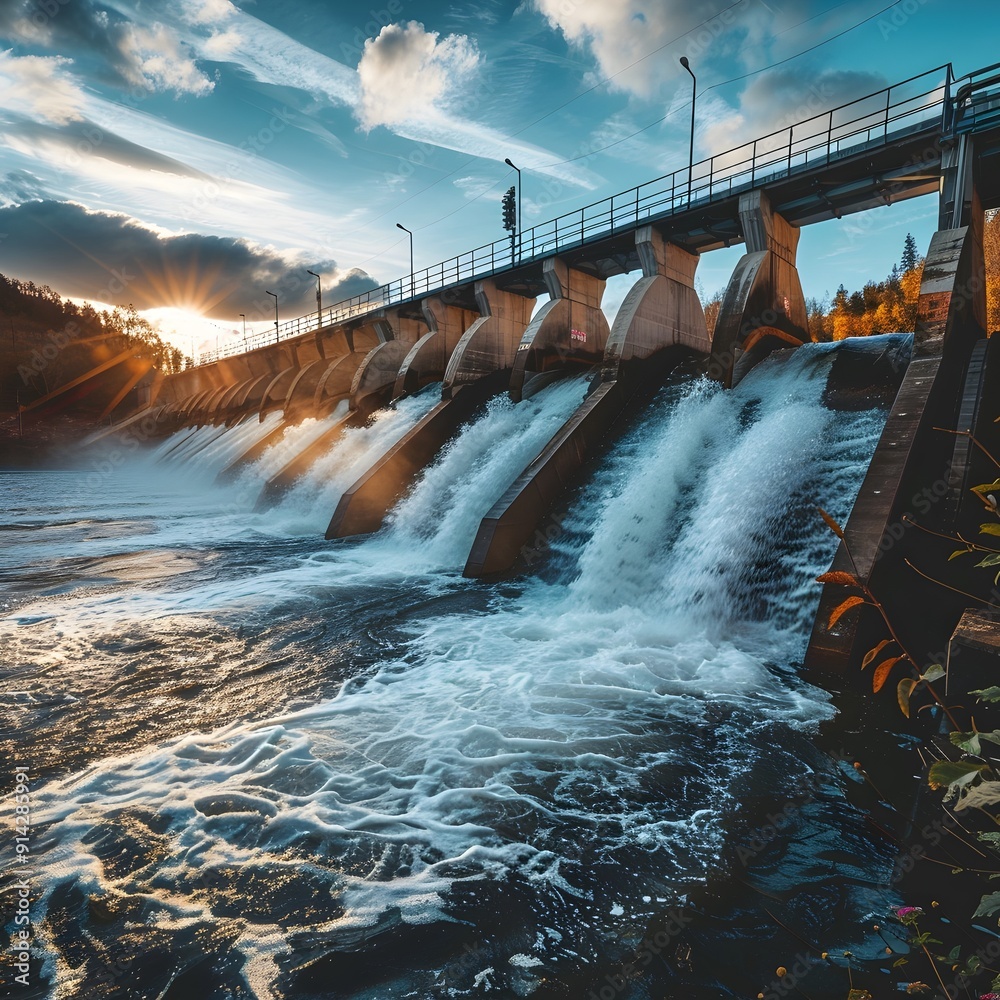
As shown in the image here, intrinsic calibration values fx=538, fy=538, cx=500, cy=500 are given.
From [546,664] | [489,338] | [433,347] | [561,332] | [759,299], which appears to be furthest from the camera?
[433,347]

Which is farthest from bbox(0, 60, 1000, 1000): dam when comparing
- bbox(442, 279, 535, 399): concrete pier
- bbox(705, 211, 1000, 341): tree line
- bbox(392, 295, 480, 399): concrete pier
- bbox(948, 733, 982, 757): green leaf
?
bbox(705, 211, 1000, 341): tree line

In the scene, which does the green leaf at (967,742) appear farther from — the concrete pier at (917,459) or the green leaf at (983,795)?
the concrete pier at (917,459)

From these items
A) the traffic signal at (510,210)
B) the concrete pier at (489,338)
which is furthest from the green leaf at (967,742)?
the traffic signal at (510,210)

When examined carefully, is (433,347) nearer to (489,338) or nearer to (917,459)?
(489,338)

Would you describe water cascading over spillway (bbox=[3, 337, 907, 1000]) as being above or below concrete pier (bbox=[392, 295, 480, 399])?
below

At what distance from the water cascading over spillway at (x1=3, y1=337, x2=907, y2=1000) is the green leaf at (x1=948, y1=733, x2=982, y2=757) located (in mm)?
1711

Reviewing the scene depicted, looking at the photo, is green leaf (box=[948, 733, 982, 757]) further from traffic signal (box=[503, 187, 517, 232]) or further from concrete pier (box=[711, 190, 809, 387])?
traffic signal (box=[503, 187, 517, 232])

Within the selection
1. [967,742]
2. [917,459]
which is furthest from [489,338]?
[967,742]

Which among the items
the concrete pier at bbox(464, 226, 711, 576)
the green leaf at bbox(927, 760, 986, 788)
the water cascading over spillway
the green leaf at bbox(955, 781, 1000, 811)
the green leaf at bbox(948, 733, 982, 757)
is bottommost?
the water cascading over spillway

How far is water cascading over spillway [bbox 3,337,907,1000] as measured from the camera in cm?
258

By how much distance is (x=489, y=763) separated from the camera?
160 inches

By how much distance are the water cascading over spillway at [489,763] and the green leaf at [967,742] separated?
171cm

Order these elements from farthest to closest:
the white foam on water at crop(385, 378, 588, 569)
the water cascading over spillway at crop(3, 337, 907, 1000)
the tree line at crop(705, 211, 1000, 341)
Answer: the tree line at crop(705, 211, 1000, 341) → the white foam on water at crop(385, 378, 588, 569) → the water cascading over spillway at crop(3, 337, 907, 1000)

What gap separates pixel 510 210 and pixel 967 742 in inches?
Result: 972
